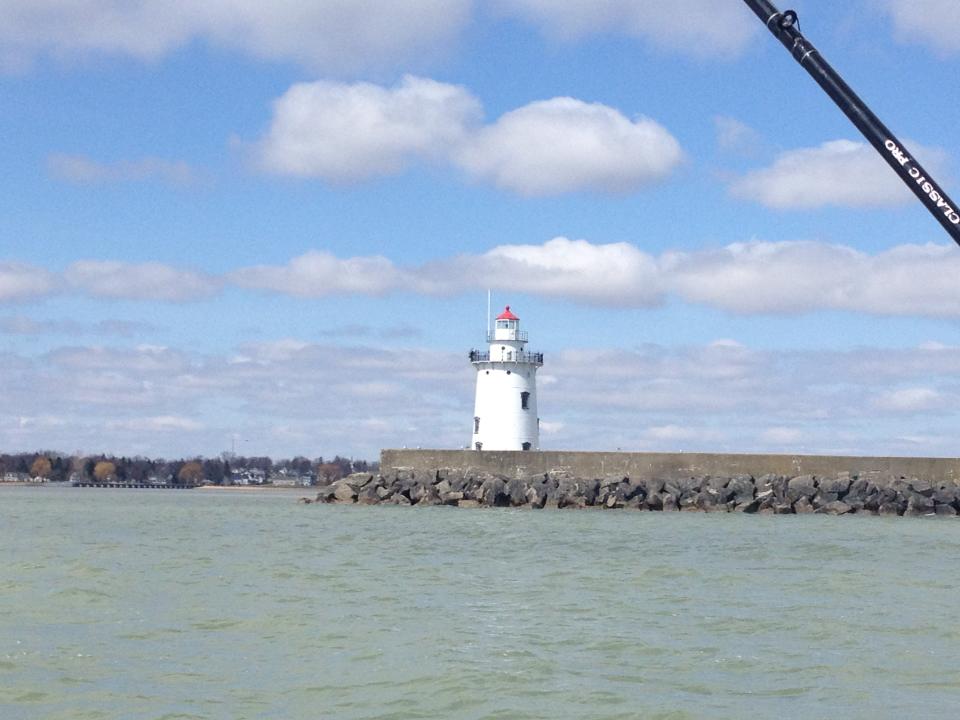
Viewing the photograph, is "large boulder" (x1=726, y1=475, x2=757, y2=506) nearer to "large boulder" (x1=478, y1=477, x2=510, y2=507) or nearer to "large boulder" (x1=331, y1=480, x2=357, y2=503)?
"large boulder" (x1=478, y1=477, x2=510, y2=507)

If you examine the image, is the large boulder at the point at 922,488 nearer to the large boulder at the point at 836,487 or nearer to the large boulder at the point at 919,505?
the large boulder at the point at 919,505

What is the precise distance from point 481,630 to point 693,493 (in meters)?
23.5

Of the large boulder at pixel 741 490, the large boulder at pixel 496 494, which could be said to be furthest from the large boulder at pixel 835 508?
the large boulder at pixel 496 494

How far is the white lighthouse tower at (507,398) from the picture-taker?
133ft

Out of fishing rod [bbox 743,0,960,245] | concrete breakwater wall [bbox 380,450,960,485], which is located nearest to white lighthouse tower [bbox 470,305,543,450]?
concrete breakwater wall [bbox 380,450,960,485]

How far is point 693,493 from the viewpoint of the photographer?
114ft

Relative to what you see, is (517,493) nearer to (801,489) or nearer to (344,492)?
(344,492)

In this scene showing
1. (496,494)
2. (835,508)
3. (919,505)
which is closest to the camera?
(919,505)

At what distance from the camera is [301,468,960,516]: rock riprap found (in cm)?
3353

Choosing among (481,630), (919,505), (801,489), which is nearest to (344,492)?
(801,489)

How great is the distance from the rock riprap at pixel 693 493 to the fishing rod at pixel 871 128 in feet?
53.4

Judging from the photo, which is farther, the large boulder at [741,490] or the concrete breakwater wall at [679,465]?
the concrete breakwater wall at [679,465]

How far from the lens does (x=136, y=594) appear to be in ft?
47.0

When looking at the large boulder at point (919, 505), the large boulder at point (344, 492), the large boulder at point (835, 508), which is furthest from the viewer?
the large boulder at point (344, 492)
